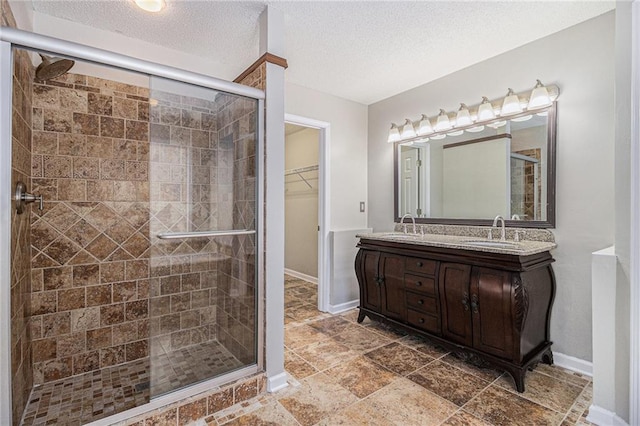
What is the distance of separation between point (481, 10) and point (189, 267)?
250 cm

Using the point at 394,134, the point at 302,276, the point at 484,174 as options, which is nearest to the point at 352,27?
the point at 394,134

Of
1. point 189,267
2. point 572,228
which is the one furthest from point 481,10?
point 189,267

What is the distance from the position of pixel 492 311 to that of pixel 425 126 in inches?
70.7

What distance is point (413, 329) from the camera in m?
2.48

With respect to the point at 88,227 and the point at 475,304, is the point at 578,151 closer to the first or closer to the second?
the point at 475,304

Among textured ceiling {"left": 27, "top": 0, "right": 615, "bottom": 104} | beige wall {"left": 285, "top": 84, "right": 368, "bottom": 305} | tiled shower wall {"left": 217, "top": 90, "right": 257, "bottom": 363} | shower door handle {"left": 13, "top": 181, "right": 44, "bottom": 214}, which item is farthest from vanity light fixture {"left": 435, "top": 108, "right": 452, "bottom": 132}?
shower door handle {"left": 13, "top": 181, "right": 44, "bottom": 214}

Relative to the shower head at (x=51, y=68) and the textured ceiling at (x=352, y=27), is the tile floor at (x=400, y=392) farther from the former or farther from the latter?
the textured ceiling at (x=352, y=27)

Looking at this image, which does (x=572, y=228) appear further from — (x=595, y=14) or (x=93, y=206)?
(x=93, y=206)

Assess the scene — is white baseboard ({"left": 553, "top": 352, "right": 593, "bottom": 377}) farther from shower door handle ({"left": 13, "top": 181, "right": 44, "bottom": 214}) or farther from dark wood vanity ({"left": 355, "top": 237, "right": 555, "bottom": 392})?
shower door handle ({"left": 13, "top": 181, "right": 44, "bottom": 214})

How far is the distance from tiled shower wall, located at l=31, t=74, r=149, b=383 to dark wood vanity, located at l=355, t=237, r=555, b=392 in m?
2.03

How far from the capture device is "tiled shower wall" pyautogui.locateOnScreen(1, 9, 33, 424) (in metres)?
1.47

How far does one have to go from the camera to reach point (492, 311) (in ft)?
6.54

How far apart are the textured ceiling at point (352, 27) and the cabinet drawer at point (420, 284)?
71.6 inches

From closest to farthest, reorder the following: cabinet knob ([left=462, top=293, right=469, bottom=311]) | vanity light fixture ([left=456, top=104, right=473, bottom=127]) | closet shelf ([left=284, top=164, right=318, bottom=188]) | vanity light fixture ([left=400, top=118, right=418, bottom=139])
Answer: cabinet knob ([left=462, top=293, right=469, bottom=311]), vanity light fixture ([left=456, top=104, right=473, bottom=127]), vanity light fixture ([left=400, top=118, right=418, bottom=139]), closet shelf ([left=284, top=164, right=318, bottom=188])
